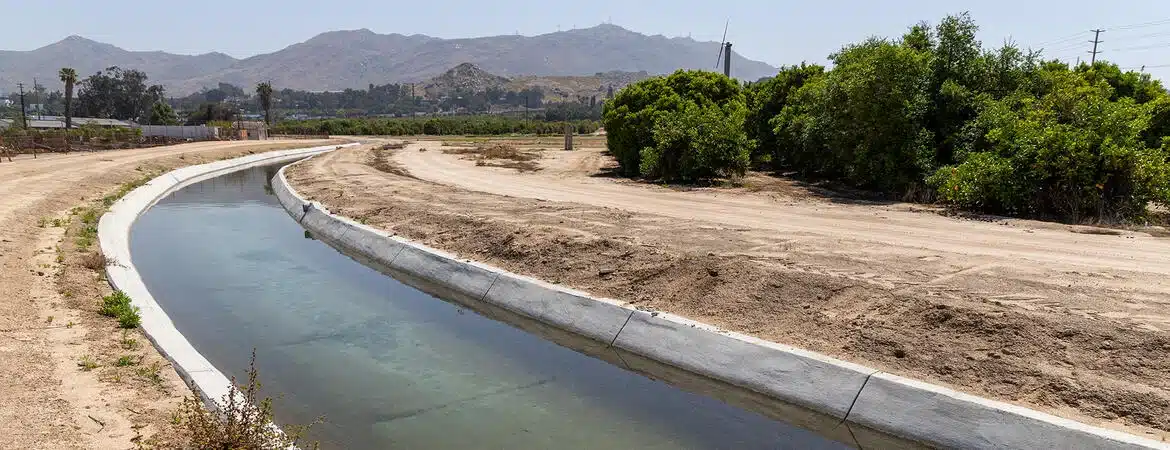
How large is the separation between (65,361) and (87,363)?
13.4 inches

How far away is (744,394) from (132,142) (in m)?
58.5

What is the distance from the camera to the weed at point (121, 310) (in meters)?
10.8

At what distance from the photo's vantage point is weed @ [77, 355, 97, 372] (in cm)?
855

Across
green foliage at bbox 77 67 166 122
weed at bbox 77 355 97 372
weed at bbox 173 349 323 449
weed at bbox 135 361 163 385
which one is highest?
green foliage at bbox 77 67 166 122

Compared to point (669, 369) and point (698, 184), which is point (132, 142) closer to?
point (698, 184)

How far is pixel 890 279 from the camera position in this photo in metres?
11.3

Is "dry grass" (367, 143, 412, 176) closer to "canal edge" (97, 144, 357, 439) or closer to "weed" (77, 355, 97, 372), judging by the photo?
"canal edge" (97, 144, 357, 439)

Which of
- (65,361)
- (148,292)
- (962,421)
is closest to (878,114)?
(962,421)

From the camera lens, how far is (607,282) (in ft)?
44.6

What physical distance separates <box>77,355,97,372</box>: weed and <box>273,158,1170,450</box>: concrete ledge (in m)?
6.62

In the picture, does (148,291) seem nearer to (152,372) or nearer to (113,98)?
(152,372)

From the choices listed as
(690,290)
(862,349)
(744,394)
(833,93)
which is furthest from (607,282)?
(833,93)

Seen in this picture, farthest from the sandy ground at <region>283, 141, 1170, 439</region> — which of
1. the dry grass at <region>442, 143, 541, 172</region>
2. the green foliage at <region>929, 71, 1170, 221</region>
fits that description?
the dry grass at <region>442, 143, 541, 172</region>

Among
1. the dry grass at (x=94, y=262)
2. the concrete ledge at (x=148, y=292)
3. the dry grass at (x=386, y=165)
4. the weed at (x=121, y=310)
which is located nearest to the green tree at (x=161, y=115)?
the dry grass at (x=386, y=165)
